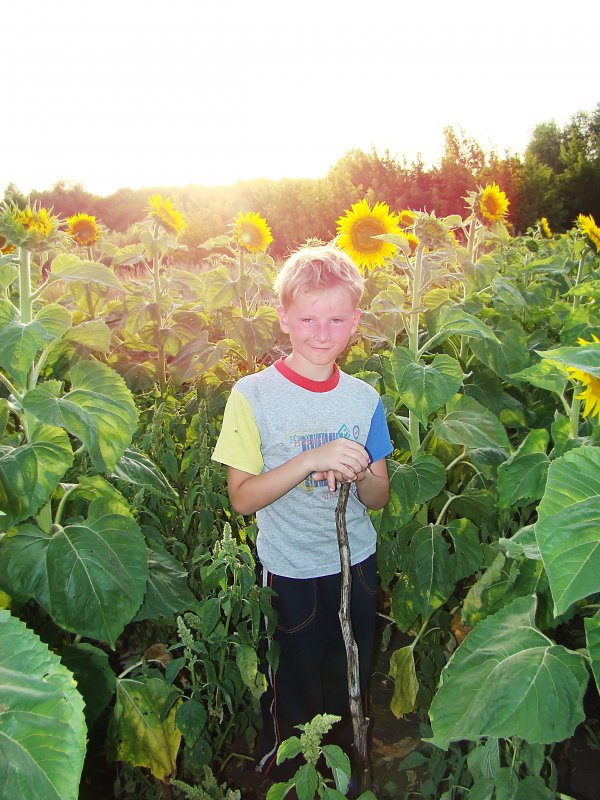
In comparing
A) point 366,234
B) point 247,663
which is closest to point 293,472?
point 247,663

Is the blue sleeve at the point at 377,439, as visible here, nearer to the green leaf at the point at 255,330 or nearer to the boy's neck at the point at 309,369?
the boy's neck at the point at 309,369

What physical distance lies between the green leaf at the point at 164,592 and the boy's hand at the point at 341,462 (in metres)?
0.59

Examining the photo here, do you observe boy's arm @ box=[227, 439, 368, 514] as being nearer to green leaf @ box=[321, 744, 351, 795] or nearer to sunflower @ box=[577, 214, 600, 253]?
green leaf @ box=[321, 744, 351, 795]

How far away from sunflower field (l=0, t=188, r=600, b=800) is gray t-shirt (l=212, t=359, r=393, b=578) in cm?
12

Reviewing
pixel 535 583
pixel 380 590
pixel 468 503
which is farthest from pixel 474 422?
pixel 380 590

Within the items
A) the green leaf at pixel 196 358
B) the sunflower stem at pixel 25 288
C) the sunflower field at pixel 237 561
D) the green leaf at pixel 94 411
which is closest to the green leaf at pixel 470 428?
the sunflower field at pixel 237 561

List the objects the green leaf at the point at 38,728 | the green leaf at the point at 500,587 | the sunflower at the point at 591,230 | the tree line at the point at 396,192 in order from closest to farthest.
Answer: the green leaf at the point at 38,728, the green leaf at the point at 500,587, the sunflower at the point at 591,230, the tree line at the point at 396,192

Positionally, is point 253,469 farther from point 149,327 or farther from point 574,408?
point 149,327

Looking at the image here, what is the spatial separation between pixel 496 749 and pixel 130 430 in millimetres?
1009

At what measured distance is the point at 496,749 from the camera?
1.32 meters

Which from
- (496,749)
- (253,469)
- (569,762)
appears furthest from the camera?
(569,762)

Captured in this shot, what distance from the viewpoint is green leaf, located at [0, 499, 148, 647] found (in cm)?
148

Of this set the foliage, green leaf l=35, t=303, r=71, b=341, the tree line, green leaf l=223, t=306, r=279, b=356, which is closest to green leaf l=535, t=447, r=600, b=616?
the foliage

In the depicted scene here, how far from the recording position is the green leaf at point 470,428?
1.91 m
